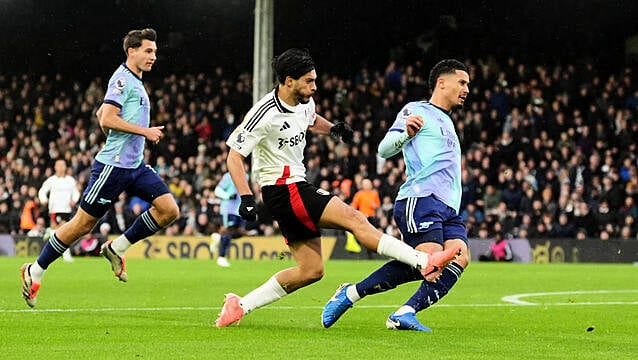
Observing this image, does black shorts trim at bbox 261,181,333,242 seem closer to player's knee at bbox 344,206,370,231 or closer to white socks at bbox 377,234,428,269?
player's knee at bbox 344,206,370,231

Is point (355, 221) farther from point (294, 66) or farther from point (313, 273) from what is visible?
point (294, 66)

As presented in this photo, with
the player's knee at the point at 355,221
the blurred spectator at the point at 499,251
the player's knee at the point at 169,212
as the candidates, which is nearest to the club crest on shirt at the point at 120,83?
the player's knee at the point at 169,212

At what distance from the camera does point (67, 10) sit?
36.1m

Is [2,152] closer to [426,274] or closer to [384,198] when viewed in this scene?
[384,198]

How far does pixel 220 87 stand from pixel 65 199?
1273 centimetres

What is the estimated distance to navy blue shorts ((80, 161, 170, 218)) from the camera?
10.2 metres

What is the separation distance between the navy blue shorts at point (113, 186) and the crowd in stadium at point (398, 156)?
11707 mm

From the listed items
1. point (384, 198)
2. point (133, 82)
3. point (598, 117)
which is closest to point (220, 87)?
point (384, 198)

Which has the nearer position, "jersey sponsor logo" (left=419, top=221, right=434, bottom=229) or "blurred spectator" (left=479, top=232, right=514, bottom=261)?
"jersey sponsor logo" (left=419, top=221, right=434, bottom=229)

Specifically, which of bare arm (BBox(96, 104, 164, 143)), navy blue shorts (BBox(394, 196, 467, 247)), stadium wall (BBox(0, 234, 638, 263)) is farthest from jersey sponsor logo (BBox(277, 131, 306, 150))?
stadium wall (BBox(0, 234, 638, 263))

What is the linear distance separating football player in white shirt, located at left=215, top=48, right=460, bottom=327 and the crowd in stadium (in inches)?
548

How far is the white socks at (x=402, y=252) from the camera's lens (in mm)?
7543

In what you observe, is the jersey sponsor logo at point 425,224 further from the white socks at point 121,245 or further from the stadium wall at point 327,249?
the stadium wall at point 327,249

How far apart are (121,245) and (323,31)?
25.5m
